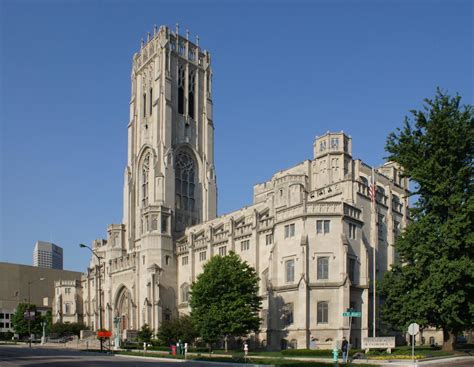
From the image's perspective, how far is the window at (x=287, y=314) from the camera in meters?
61.2

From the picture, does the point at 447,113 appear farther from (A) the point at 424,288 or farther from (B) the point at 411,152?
(A) the point at 424,288

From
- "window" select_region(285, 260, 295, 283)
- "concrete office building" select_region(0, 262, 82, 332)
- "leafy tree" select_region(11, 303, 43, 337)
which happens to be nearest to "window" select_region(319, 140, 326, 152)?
"window" select_region(285, 260, 295, 283)

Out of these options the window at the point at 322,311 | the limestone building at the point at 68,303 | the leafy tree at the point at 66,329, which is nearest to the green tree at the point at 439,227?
the window at the point at 322,311

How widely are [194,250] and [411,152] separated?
4339cm

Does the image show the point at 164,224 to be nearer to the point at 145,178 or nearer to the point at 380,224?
the point at 145,178

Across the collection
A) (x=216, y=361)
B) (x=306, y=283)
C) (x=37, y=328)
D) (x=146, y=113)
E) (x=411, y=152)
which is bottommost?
(x=37, y=328)

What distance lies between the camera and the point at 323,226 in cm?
6119

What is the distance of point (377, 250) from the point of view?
6838cm

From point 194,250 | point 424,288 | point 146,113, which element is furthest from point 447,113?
point 146,113

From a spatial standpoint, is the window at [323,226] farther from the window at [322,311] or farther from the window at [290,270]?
the window at [322,311]

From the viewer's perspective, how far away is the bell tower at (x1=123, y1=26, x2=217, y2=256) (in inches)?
3893

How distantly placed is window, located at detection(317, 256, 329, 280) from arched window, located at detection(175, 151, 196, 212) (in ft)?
142

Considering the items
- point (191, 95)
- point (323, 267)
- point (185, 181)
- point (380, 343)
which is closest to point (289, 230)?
point (323, 267)

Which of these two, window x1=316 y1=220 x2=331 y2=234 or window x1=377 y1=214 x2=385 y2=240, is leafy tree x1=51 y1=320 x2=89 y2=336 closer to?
window x1=377 y1=214 x2=385 y2=240
